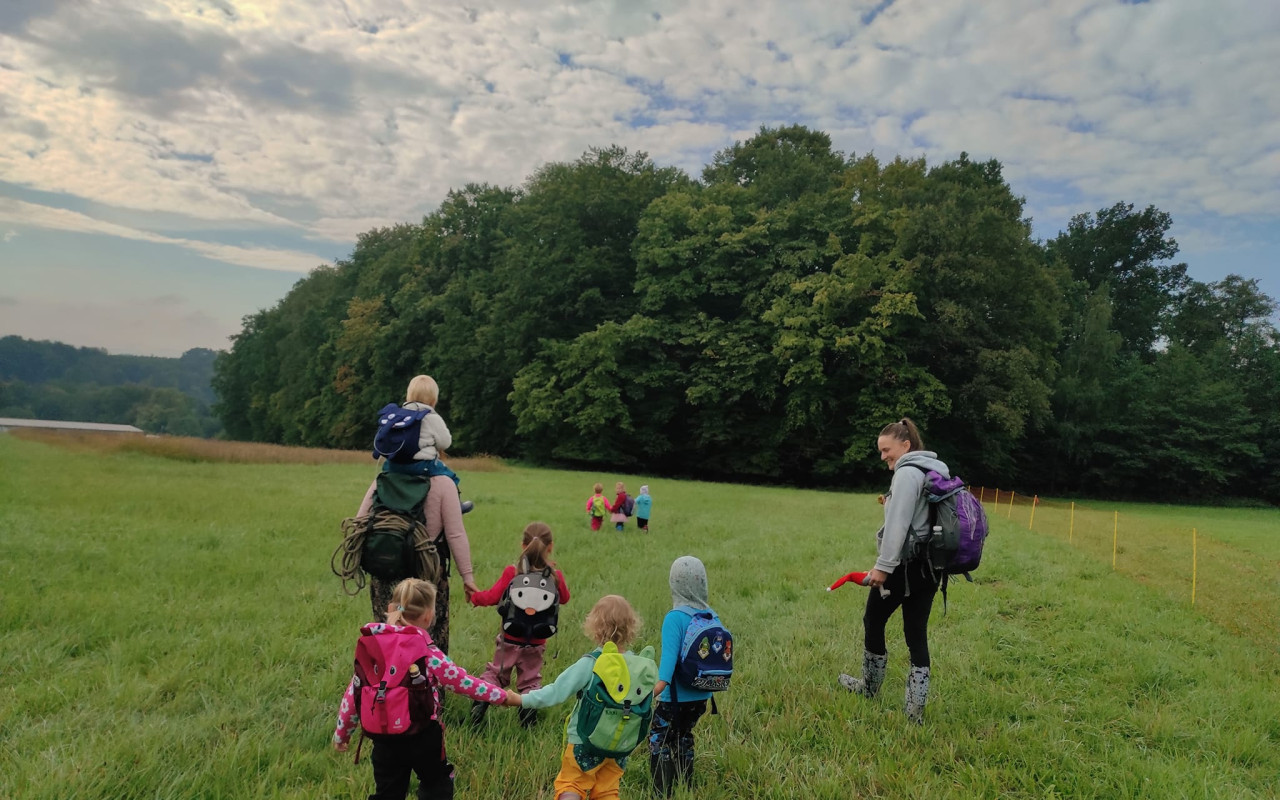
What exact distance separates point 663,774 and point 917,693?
199 centimetres

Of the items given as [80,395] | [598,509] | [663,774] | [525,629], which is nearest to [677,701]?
[663,774]

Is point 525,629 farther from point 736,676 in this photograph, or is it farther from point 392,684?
point 736,676

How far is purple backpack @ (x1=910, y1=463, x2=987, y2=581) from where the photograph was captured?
424cm

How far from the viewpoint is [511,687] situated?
15.8 feet

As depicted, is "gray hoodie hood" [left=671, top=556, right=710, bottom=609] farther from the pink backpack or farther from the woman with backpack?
the pink backpack

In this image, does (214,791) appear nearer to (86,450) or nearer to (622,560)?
(622,560)

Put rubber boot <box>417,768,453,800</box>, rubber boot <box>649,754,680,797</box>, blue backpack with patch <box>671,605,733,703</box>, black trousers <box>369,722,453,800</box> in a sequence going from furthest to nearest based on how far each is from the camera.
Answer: rubber boot <box>649,754,680,797</box>
blue backpack with patch <box>671,605,733,703</box>
rubber boot <box>417,768,453,800</box>
black trousers <box>369,722,453,800</box>

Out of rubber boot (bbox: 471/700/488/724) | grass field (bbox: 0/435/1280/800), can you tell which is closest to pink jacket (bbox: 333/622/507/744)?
grass field (bbox: 0/435/1280/800)

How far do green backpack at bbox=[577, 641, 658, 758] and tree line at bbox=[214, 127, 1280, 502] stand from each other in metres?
29.1

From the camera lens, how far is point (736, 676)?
5.37 metres

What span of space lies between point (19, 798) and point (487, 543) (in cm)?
781

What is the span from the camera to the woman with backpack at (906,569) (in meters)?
4.36

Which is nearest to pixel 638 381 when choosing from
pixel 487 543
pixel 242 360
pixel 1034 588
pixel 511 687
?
pixel 487 543

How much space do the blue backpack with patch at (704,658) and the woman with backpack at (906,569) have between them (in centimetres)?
123
